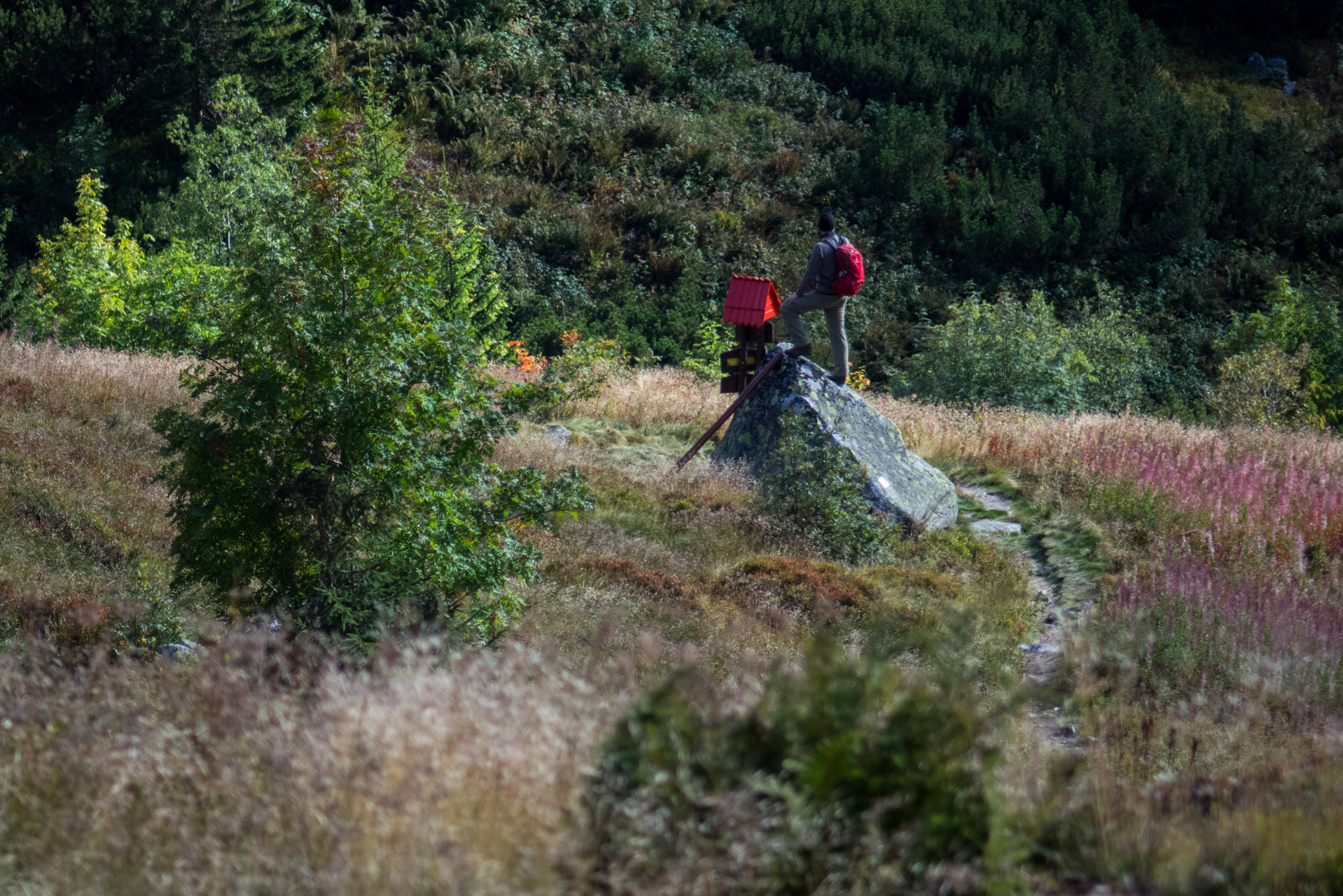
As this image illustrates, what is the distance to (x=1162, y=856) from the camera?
2.41 metres

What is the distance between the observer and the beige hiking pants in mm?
9258

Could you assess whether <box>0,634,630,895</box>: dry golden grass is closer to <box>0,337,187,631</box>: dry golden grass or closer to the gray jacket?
<box>0,337,187,631</box>: dry golden grass

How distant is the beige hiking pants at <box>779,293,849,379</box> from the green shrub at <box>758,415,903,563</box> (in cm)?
114

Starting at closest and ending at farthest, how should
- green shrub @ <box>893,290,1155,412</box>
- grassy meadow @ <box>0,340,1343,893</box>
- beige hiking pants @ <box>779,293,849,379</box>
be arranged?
grassy meadow @ <box>0,340,1343,893</box> < beige hiking pants @ <box>779,293,849,379</box> < green shrub @ <box>893,290,1155,412</box>

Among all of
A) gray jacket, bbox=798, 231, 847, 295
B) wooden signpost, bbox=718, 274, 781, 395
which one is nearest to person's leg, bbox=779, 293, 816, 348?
gray jacket, bbox=798, 231, 847, 295

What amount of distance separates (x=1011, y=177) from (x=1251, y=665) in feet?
74.4

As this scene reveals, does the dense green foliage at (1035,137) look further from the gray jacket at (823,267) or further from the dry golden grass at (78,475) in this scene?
the dry golden grass at (78,475)

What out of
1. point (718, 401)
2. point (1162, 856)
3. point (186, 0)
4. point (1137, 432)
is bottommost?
point (718, 401)

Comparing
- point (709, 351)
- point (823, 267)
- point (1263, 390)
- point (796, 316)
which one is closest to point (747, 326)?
point (796, 316)

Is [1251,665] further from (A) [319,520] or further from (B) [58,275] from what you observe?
(B) [58,275]

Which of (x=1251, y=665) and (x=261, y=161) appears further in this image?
(x=261, y=161)

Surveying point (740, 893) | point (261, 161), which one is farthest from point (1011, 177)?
point (740, 893)

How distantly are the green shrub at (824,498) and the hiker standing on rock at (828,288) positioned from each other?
3.80ft

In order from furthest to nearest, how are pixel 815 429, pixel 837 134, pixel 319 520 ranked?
pixel 837 134, pixel 815 429, pixel 319 520
